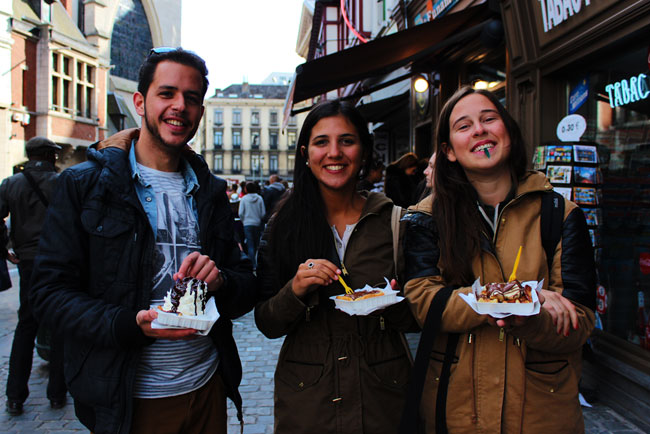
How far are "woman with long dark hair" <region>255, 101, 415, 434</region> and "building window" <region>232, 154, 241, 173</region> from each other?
71142 millimetres

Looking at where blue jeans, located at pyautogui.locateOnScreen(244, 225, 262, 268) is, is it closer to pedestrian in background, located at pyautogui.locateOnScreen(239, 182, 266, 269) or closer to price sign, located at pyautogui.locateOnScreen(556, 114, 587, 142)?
pedestrian in background, located at pyautogui.locateOnScreen(239, 182, 266, 269)

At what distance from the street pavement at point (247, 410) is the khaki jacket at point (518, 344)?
7.51 ft

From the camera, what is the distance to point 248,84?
72.6 metres

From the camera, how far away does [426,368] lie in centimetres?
171

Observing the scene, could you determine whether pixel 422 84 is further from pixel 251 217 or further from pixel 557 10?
pixel 251 217

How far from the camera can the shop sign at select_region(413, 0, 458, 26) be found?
7383 mm

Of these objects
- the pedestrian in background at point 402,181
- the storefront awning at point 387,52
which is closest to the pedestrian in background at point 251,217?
the storefront awning at point 387,52

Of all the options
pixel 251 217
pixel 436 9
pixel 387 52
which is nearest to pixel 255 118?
pixel 251 217

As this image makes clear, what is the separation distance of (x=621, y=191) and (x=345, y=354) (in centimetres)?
364

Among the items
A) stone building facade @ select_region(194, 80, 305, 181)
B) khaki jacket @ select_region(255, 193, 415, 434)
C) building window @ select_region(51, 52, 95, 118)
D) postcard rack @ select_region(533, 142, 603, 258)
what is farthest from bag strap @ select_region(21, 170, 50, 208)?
stone building facade @ select_region(194, 80, 305, 181)

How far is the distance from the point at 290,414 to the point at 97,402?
734mm

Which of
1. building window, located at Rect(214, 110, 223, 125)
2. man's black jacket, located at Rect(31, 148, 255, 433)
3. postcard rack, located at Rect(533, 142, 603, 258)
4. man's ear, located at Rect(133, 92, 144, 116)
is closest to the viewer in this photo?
man's black jacket, located at Rect(31, 148, 255, 433)

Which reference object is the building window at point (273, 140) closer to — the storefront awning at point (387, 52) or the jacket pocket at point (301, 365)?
the storefront awning at point (387, 52)

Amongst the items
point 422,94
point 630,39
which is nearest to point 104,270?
point 630,39
